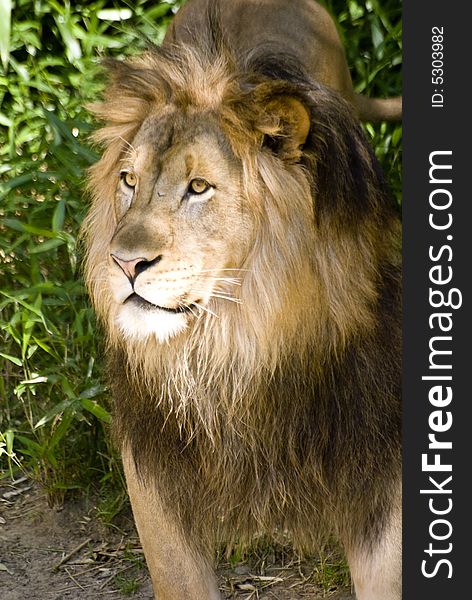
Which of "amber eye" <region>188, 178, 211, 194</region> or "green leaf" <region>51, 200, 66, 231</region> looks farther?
"green leaf" <region>51, 200, 66, 231</region>

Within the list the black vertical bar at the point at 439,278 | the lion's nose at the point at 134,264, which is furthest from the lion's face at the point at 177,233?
the black vertical bar at the point at 439,278

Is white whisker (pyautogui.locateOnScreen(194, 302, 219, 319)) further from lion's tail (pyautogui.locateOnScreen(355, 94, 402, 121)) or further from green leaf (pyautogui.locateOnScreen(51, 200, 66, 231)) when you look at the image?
lion's tail (pyautogui.locateOnScreen(355, 94, 402, 121))

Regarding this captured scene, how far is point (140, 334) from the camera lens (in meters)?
2.40

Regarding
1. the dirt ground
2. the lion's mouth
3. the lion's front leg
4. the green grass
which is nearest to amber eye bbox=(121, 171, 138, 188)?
the lion's mouth

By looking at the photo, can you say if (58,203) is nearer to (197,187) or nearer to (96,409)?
(96,409)

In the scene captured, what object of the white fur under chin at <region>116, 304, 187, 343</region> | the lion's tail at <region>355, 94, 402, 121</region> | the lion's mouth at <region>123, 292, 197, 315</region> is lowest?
the white fur under chin at <region>116, 304, 187, 343</region>

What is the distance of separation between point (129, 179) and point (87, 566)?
149 centimetres

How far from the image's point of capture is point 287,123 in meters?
2.43

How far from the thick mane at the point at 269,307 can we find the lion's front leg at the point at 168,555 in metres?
0.06

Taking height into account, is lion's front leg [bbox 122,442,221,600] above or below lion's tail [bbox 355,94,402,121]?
below

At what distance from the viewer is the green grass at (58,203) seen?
3.64m

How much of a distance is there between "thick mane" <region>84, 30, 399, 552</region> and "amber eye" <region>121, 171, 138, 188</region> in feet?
0.29

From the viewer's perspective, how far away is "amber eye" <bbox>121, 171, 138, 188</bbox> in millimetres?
2494

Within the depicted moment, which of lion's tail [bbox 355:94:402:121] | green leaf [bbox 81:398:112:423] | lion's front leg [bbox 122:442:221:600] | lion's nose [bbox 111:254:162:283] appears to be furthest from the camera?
lion's tail [bbox 355:94:402:121]
